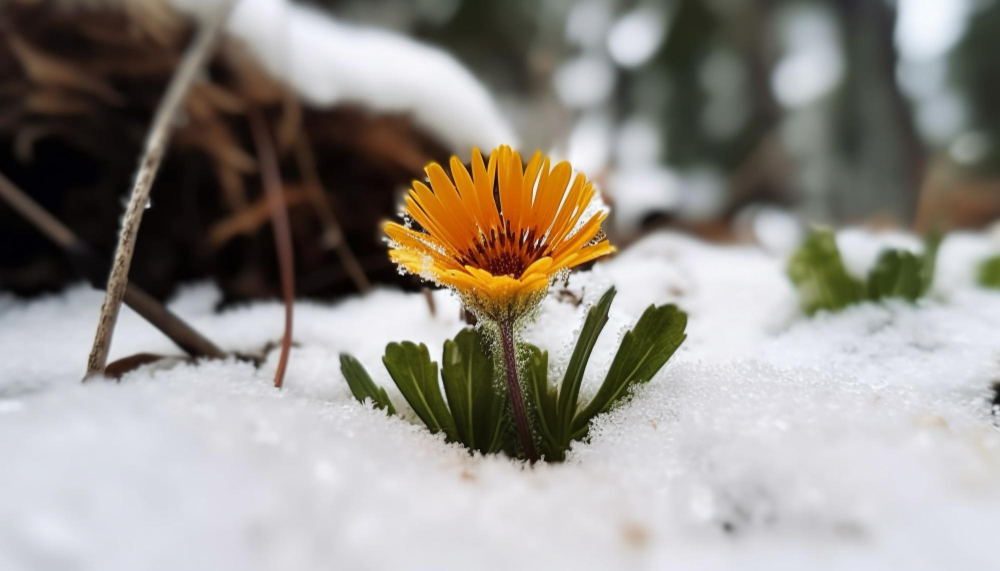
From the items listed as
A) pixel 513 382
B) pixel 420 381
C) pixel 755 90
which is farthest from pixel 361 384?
pixel 755 90

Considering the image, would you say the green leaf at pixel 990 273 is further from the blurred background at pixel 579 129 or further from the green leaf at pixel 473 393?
the green leaf at pixel 473 393

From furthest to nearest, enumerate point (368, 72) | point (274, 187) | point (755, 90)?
point (755, 90), point (368, 72), point (274, 187)

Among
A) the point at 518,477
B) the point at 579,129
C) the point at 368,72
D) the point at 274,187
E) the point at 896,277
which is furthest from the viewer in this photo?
the point at 579,129

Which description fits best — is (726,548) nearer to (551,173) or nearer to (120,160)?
(551,173)

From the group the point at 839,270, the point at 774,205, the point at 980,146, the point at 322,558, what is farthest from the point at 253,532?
the point at 980,146

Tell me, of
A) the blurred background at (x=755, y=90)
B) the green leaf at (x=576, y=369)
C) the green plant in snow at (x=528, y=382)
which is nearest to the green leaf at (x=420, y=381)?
the green plant in snow at (x=528, y=382)

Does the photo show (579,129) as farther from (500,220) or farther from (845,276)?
(500,220)
